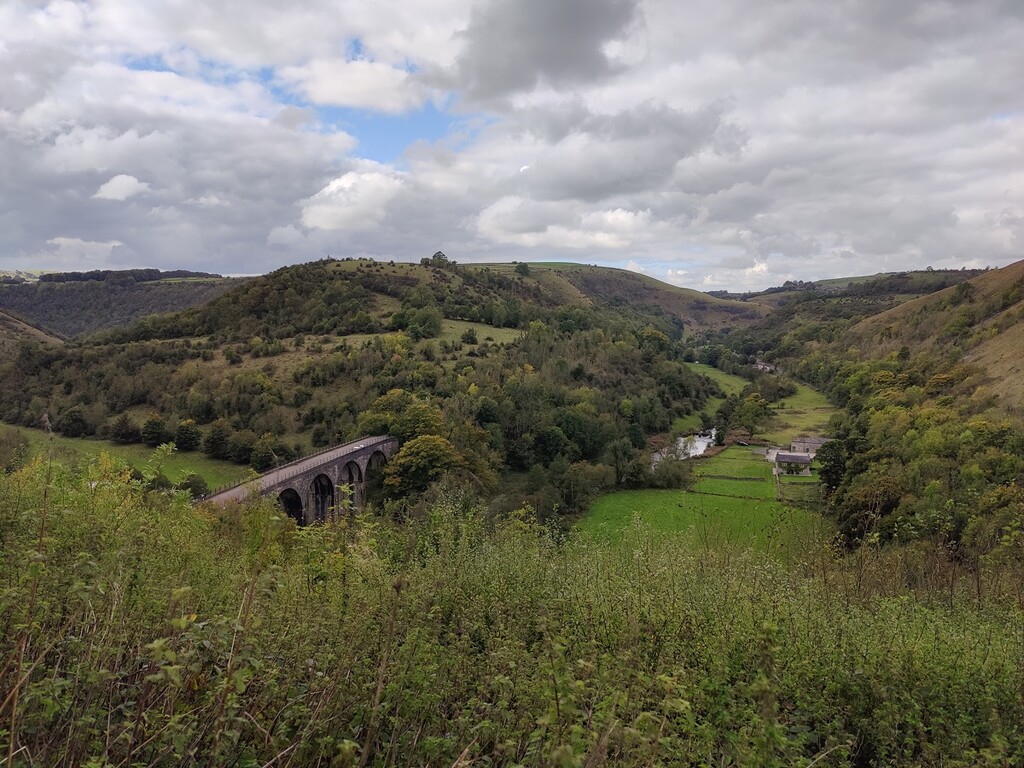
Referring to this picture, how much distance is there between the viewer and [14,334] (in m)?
103

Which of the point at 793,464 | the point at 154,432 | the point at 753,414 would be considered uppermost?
the point at 154,432

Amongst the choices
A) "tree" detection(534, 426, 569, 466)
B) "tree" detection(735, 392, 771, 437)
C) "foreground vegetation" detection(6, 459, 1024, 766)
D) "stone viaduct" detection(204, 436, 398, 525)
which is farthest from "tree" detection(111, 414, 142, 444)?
"tree" detection(735, 392, 771, 437)

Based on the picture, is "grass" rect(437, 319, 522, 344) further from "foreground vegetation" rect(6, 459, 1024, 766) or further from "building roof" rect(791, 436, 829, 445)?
"foreground vegetation" rect(6, 459, 1024, 766)

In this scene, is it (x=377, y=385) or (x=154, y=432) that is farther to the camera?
(x=377, y=385)

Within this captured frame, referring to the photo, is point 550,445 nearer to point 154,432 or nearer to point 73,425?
point 154,432

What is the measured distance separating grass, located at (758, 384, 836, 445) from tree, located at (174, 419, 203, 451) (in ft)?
236

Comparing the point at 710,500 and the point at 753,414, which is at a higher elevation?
the point at 753,414

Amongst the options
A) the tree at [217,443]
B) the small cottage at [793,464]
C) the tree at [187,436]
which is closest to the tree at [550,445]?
the small cottage at [793,464]

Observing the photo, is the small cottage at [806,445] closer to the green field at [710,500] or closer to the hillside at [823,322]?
the green field at [710,500]

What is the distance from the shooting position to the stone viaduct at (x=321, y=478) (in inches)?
1474

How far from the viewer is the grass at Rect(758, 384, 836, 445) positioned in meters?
78.8

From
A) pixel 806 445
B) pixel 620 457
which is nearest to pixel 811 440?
pixel 806 445

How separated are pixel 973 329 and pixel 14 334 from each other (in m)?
170

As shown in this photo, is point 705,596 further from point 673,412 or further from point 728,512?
point 673,412
